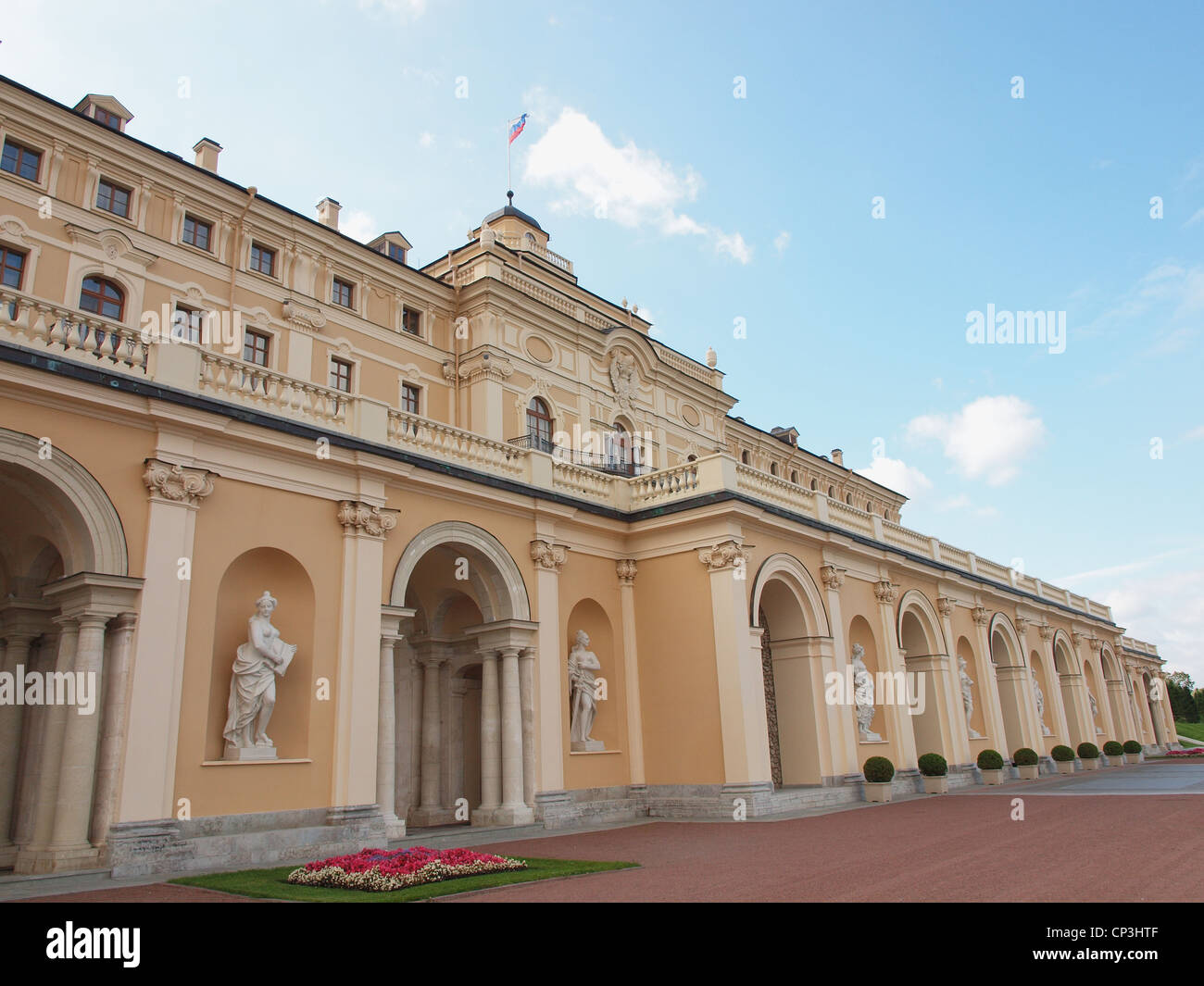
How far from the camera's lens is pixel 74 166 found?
819 inches

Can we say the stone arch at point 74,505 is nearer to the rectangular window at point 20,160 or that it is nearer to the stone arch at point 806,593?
the rectangular window at point 20,160

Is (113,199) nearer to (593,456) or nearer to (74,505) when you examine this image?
(74,505)

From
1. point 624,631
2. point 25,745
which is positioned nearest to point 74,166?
point 25,745

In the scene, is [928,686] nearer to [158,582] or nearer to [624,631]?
[624,631]

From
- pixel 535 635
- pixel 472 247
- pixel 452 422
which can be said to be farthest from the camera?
pixel 472 247

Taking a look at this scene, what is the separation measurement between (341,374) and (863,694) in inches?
686

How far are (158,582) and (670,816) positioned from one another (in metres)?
12.6

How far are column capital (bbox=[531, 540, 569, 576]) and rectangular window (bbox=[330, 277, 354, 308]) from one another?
9970mm

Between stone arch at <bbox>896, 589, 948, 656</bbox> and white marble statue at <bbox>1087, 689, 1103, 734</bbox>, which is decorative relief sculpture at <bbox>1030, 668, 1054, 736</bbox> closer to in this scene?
white marble statue at <bbox>1087, 689, 1103, 734</bbox>

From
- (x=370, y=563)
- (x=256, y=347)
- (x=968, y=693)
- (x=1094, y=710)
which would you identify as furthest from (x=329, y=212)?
(x=1094, y=710)

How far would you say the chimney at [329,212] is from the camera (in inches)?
1073

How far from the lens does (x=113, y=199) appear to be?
21438 mm
